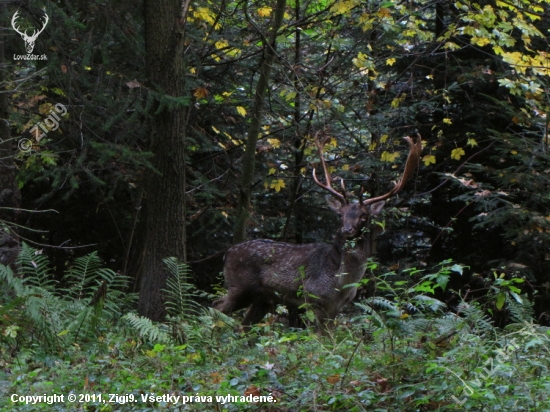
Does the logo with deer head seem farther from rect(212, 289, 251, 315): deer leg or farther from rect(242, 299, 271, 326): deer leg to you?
rect(242, 299, 271, 326): deer leg

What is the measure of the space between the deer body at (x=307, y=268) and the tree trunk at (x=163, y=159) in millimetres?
1746

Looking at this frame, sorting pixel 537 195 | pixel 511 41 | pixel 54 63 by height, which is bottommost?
pixel 537 195

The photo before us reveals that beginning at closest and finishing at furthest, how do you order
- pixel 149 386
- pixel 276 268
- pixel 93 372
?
pixel 149 386
pixel 93 372
pixel 276 268

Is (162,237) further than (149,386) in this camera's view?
Yes

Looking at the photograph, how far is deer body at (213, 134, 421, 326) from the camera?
10.9 metres

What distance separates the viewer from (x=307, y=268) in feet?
36.9

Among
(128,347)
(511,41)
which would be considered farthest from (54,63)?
(511,41)

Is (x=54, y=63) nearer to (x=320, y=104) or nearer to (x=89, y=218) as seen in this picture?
(x=320, y=104)

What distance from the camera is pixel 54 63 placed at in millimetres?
9828

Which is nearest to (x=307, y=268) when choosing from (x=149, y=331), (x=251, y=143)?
(x=251, y=143)

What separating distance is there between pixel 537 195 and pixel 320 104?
378cm

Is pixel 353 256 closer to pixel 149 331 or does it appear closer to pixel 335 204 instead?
pixel 335 204

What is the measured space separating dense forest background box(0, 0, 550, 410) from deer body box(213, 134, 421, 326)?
123cm

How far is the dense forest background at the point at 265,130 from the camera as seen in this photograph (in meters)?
9.96
